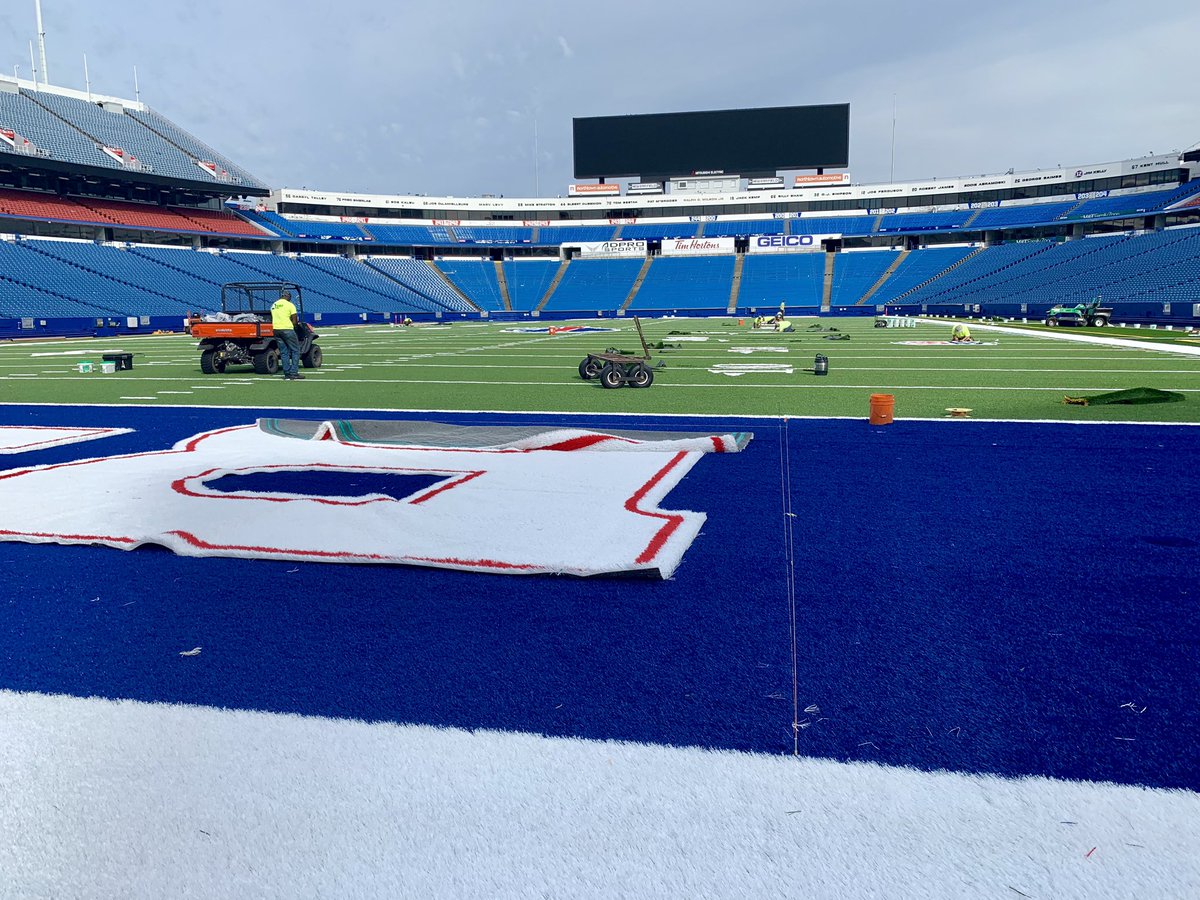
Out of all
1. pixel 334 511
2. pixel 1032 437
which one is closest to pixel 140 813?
pixel 334 511

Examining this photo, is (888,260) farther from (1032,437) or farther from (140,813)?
(140,813)

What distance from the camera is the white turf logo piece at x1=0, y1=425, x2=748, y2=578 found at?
4.32 meters

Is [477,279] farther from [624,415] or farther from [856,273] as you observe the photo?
[624,415]

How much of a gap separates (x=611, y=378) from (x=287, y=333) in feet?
21.5

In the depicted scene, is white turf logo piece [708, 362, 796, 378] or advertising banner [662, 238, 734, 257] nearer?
white turf logo piece [708, 362, 796, 378]

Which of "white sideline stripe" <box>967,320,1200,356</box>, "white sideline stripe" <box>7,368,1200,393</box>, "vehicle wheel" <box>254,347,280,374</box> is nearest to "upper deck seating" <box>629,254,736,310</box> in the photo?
"white sideline stripe" <box>967,320,1200,356</box>

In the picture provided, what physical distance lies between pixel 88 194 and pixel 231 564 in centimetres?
5832

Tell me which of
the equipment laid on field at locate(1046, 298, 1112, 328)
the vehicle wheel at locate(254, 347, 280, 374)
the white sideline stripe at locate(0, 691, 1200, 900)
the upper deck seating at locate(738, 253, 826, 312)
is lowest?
the white sideline stripe at locate(0, 691, 1200, 900)

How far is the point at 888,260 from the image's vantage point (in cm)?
6072

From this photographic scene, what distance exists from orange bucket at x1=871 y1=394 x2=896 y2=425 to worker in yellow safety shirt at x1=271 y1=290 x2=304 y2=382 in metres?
10.5

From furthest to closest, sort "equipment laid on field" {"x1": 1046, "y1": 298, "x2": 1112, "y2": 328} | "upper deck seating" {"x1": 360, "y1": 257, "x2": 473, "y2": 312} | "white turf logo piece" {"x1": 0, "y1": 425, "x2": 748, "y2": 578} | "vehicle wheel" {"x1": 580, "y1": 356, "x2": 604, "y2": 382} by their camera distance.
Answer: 1. "upper deck seating" {"x1": 360, "y1": 257, "x2": 473, "y2": 312}
2. "equipment laid on field" {"x1": 1046, "y1": 298, "x2": 1112, "y2": 328}
3. "vehicle wheel" {"x1": 580, "y1": 356, "x2": 604, "y2": 382}
4. "white turf logo piece" {"x1": 0, "y1": 425, "x2": 748, "y2": 578}

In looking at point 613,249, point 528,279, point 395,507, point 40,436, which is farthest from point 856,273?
point 395,507

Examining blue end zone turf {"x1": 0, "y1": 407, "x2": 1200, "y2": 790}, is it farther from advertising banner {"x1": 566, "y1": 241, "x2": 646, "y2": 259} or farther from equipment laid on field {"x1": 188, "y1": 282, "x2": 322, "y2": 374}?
advertising banner {"x1": 566, "y1": 241, "x2": 646, "y2": 259}

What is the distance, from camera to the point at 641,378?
1295 centimetres
